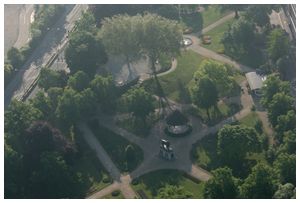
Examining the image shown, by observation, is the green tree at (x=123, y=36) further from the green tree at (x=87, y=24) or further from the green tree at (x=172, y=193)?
the green tree at (x=172, y=193)

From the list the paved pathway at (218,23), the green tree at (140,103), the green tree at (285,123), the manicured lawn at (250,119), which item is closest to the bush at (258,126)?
the manicured lawn at (250,119)

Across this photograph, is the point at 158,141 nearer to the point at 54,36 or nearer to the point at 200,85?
the point at 200,85

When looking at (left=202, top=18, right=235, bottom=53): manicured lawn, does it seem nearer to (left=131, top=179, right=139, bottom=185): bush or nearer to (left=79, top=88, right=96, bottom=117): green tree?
(left=79, top=88, right=96, bottom=117): green tree

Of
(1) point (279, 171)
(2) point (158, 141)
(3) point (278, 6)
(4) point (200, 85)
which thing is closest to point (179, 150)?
(2) point (158, 141)

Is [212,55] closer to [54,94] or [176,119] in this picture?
[176,119]

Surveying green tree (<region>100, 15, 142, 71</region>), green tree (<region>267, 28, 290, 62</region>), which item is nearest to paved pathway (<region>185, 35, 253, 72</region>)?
green tree (<region>267, 28, 290, 62</region>)

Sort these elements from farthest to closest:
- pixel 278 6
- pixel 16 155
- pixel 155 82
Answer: pixel 278 6 → pixel 155 82 → pixel 16 155

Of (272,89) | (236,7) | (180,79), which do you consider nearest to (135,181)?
(272,89)
